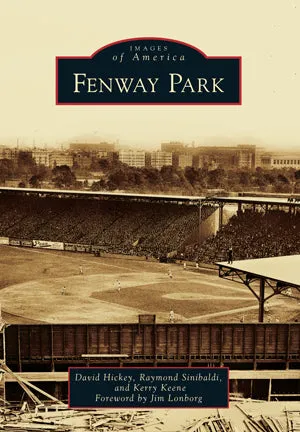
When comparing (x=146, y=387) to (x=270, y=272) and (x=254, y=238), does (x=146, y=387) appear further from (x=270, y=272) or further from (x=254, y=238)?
(x=254, y=238)

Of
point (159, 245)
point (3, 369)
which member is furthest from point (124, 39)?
point (159, 245)

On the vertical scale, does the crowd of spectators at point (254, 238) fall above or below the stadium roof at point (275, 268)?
below

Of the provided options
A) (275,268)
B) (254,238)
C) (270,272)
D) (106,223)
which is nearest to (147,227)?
(106,223)

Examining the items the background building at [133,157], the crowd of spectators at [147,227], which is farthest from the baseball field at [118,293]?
the background building at [133,157]

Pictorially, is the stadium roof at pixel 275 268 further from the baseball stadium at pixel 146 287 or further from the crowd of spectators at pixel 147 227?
the crowd of spectators at pixel 147 227

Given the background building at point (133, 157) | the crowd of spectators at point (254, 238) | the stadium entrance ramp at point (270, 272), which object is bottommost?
the crowd of spectators at point (254, 238)

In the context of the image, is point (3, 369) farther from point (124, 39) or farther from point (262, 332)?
point (124, 39)
